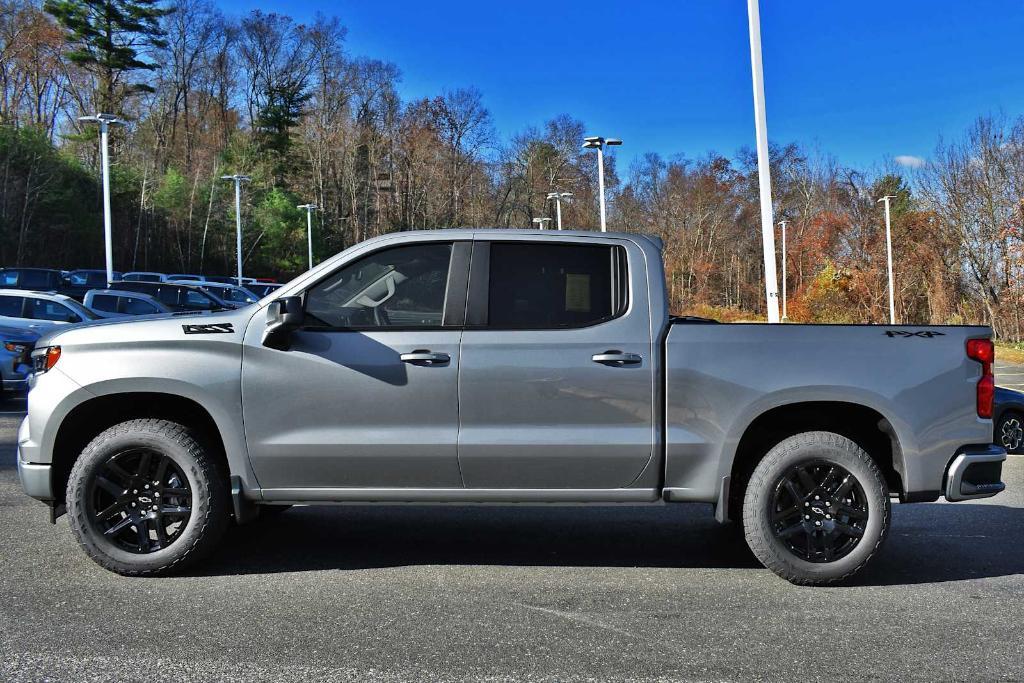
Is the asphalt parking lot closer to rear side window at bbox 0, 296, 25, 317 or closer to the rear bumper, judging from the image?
the rear bumper

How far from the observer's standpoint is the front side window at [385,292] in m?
5.10

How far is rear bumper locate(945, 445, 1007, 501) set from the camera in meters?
4.93

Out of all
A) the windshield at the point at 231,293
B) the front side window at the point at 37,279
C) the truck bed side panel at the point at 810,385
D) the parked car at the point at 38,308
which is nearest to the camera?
the truck bed side panel at the point at 810,385

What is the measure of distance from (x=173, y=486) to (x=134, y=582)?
55 centimetres

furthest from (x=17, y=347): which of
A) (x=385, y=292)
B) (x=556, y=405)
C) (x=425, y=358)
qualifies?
(x=556, y=405)

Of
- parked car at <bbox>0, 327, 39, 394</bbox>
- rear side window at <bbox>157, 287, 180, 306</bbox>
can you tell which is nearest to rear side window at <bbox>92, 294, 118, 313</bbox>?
rear side window at <bbox>157, 287, 180, 306</bbox>

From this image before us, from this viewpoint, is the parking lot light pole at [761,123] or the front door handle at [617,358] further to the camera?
the parking lot light pole at [761,123]

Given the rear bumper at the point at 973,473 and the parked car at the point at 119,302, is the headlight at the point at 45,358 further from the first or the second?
the parked car at the point at 119,302

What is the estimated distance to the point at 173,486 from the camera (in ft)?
16.7

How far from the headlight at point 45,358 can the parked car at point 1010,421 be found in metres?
9.14

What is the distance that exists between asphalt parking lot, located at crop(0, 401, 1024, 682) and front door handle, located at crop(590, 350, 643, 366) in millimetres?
1230

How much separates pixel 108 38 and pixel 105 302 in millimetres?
45603

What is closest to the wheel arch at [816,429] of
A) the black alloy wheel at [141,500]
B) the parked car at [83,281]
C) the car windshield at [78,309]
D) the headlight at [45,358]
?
the black alloy wheel at [141,500]

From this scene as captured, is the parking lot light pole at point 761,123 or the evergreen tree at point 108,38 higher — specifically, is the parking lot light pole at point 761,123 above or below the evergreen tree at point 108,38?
below
